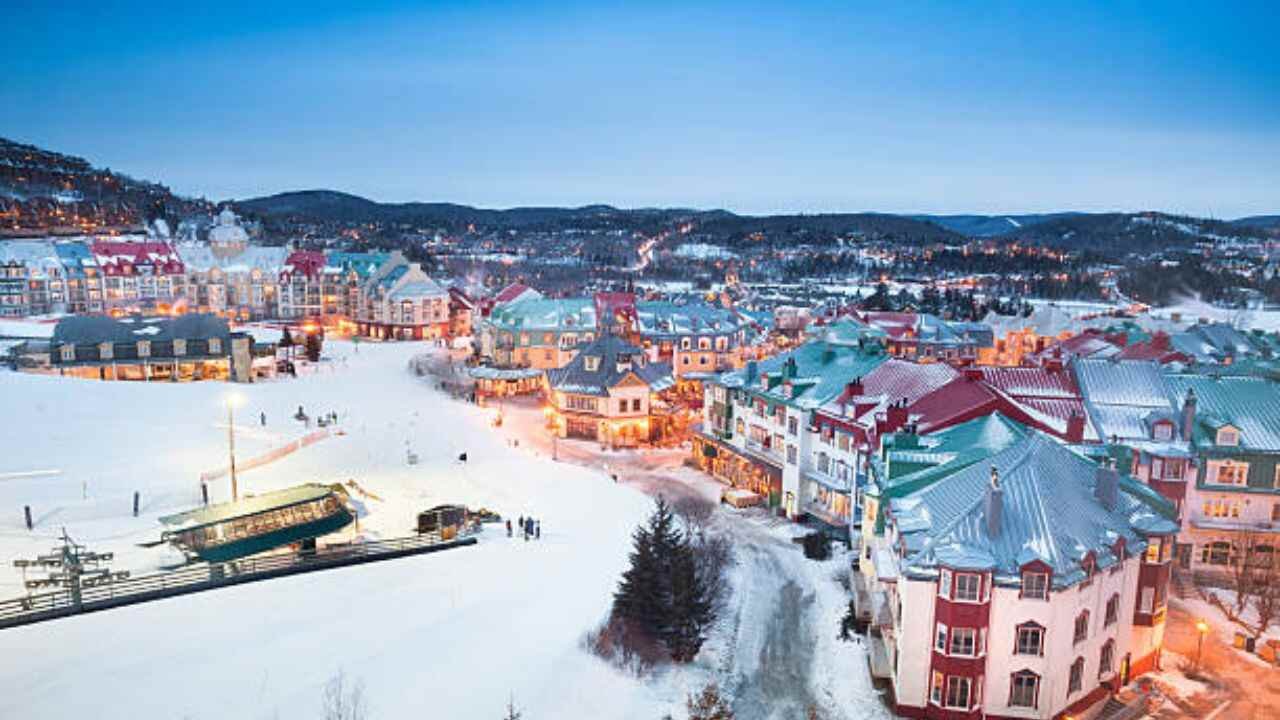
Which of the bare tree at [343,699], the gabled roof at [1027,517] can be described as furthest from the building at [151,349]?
the gabled roof at [1027,517]

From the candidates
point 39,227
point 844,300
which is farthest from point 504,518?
point 39,227

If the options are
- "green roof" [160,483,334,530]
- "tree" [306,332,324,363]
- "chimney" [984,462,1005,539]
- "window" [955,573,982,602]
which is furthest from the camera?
"tree" [306,332,324,363]

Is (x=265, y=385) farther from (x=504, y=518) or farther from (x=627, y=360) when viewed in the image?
(x=504, y=518)

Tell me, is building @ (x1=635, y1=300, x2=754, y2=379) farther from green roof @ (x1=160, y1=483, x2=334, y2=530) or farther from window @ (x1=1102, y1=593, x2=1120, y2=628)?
window @ (x1=1102, y1=593, x2=1120, y2=628)

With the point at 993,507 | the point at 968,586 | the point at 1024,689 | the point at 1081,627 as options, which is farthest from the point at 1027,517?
the point at 1024,689

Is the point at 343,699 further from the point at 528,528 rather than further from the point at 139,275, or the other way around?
the point at 139,275

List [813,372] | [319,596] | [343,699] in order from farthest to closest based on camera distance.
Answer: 1. [813,372]
2. [319,596]
3. [343,699]

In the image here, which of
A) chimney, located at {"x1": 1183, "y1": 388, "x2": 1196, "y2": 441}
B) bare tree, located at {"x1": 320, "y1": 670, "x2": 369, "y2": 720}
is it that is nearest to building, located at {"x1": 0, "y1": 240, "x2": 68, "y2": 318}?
bare tree, located at {"x1": 320, "y1": 670, "x2": 369, "y2": 720}

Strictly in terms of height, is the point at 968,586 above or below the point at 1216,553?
above
